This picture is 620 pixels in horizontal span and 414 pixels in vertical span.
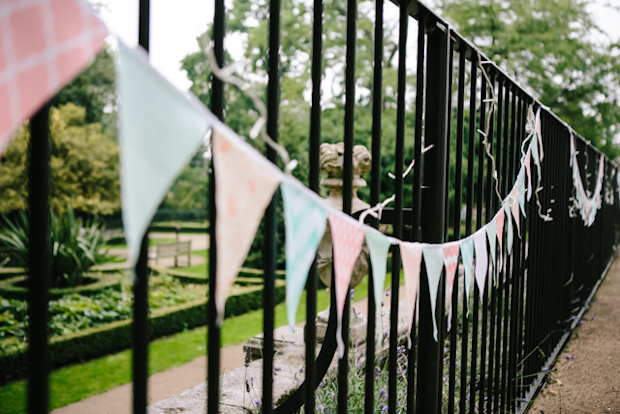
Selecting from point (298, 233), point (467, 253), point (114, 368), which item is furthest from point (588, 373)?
point (114, 368)

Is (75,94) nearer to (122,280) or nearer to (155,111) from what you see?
(122,280)

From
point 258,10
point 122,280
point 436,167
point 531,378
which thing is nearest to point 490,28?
point 258,10

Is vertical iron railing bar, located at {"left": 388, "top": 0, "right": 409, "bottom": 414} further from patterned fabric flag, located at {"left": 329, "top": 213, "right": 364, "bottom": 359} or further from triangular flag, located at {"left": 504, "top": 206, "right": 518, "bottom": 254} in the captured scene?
triangular flag, located at {"left": 504, "top": 206, "right": 518, "bottom": 254}

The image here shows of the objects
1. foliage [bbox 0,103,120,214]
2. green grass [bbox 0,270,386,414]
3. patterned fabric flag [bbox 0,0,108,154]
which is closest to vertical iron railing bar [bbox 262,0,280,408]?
patterned fabric flag [bbox 0,0,108,154]

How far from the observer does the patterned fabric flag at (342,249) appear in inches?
38.7

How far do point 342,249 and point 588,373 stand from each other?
386 centimetres

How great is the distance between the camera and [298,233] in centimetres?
85

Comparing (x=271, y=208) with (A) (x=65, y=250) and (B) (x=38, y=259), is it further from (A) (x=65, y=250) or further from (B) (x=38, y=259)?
(A) (x=65, y=250)

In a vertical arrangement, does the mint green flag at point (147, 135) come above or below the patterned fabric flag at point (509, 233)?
above

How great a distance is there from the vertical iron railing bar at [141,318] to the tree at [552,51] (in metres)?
14.6

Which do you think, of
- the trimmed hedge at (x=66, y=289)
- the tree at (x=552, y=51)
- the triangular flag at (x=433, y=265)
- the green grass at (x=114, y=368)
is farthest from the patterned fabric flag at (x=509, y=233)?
the tree at (x=552, y=51)

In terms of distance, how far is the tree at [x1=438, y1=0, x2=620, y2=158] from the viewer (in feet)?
45.2

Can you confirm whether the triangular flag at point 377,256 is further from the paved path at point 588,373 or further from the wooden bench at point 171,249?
the wooden bench at point 171,249

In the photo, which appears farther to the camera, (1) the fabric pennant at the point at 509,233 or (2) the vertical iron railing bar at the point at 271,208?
(1) the fabric pennant at the point at 509,233
